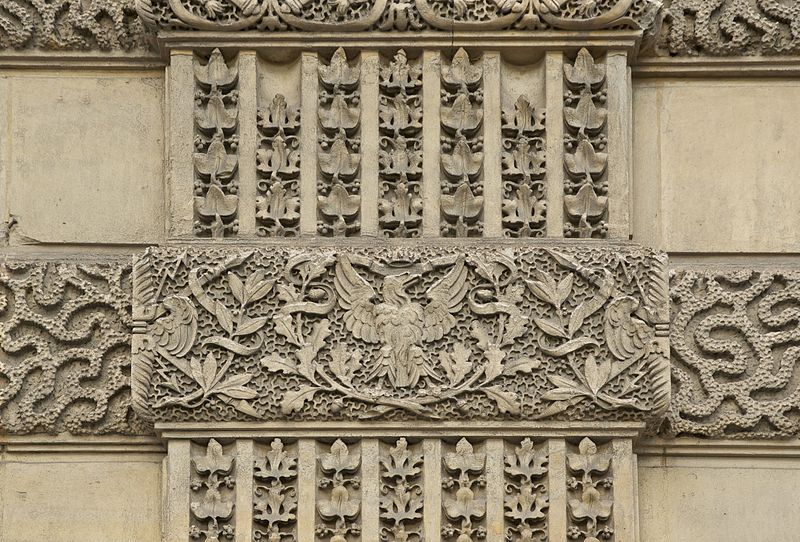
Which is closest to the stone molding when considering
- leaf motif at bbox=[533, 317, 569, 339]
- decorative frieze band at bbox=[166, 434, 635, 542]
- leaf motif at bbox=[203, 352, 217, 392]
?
leaf motif at bbox=[533, 317, 569, 339]

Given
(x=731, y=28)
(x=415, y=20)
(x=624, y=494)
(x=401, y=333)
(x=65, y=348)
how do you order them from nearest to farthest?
(x=624, y=494) → (x=401, y=333) → (x=65, y=348) → (x=415, y=20) → (x=731, y=28)

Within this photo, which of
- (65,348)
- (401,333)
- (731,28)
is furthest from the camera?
(731,28)

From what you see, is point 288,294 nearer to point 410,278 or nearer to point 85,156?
point 410,278

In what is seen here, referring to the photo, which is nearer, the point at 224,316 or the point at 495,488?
the point at 495,488

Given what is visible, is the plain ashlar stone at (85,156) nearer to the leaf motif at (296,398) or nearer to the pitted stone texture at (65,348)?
the pitted stone texture at (65,348)

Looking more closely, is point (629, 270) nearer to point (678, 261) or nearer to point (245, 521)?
point (678, 261)

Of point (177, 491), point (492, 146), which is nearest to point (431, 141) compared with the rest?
point (492, 146)

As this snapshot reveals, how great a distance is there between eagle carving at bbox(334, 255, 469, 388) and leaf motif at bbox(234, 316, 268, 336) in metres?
0.24

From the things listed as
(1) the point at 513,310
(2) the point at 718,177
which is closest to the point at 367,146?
(1) the point at 513,310

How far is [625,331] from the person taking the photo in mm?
5961

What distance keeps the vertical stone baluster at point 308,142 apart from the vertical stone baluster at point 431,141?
325 mm

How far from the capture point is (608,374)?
5.92m

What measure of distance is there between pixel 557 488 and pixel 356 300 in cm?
80

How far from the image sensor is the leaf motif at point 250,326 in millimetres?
5965
